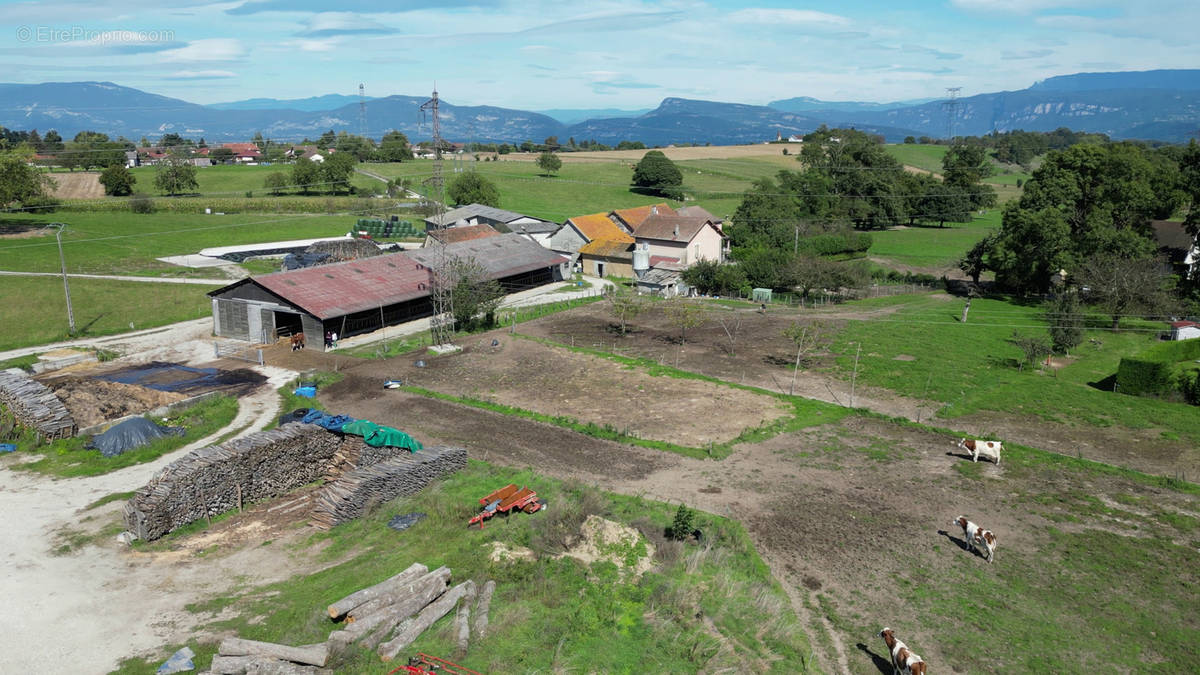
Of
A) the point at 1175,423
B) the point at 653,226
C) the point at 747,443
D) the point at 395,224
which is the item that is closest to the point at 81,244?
the point at 395,224

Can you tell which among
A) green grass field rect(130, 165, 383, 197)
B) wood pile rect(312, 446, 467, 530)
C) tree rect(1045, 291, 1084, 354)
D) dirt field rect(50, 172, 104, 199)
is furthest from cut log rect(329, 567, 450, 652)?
dirt field rect(50, 172, 104, 199)

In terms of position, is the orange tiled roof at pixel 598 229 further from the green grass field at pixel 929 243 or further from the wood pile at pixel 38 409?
the wood pile at pixel 38 409

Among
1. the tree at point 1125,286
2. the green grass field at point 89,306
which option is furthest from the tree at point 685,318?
the green grass field at point 89,306

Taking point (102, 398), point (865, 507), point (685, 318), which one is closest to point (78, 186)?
point (102, 398)

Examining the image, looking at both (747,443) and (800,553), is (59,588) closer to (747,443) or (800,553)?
(800,553)

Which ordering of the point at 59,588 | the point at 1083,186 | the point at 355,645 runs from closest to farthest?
the point at 355,645 → the point at 59,588 → the point at 1083,186

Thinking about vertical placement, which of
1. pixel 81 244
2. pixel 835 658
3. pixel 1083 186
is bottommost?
pixel 835 658

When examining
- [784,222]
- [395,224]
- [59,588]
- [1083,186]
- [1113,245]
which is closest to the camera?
[59,588]

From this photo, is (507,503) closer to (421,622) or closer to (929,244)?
(421,622)
